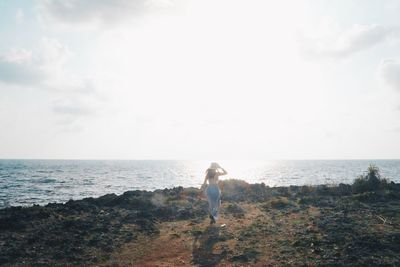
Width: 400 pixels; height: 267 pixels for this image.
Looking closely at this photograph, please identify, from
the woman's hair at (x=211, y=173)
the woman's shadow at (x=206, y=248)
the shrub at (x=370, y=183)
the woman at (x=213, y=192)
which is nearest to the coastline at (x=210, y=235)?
the woman's shadow at (x=206, y=248)

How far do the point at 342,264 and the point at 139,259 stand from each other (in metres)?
5.77

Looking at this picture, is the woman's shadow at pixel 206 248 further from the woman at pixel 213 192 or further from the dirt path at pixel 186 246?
the woman at pixel 213 192

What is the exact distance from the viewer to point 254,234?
523 inches

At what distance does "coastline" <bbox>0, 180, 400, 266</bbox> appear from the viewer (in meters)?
10.8

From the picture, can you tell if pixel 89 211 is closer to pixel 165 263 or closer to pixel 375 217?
pixel 165 263

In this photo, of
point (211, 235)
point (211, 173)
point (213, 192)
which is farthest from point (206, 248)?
point (211, 173)

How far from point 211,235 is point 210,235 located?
5 cm

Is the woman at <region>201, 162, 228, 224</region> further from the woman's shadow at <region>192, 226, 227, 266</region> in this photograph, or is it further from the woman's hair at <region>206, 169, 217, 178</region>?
the woman's shadow at <region>192, 226, 227, 266</region>

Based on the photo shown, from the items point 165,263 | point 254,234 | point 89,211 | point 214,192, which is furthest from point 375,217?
point 89,211

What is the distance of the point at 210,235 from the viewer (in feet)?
44.1

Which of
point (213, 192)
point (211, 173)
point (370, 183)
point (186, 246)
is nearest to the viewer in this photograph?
point (186, 246)

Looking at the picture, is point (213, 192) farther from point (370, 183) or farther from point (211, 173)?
point (370, 183)

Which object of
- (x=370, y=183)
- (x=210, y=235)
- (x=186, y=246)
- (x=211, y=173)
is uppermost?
(x=211, y=173)

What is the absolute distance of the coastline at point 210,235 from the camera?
10.8 metres
